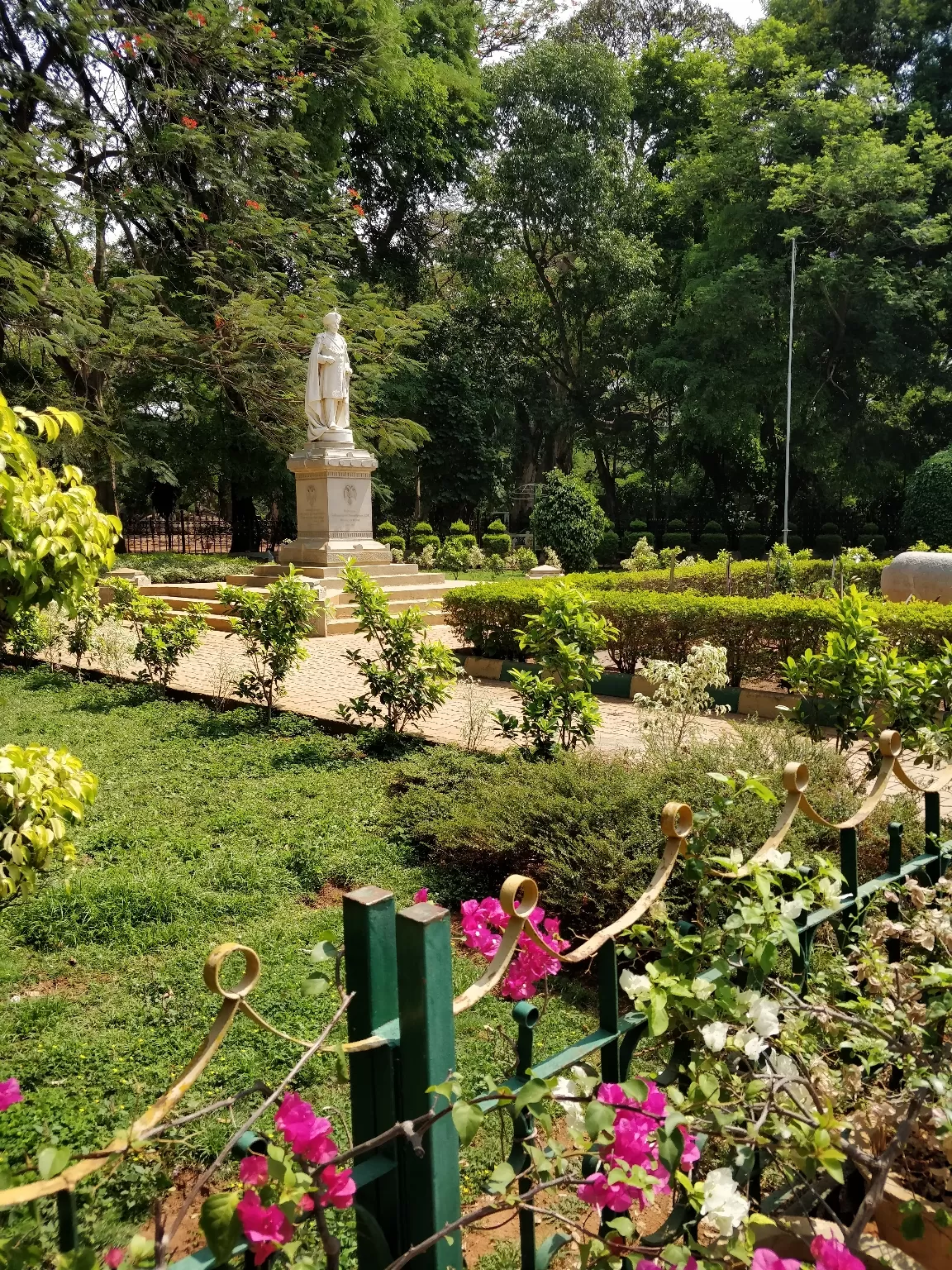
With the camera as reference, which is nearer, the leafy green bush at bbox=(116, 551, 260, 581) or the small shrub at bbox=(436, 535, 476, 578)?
the leafy green bush at bbox=(116, 551, 260, 581)

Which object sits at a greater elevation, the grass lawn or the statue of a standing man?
the statue of a standing man

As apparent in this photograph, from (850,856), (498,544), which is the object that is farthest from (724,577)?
(850,856)

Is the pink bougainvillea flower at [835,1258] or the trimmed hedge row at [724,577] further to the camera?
the trimmed hedge row at [724,577]

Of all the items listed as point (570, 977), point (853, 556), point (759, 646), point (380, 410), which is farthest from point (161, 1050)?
point (380, 410)

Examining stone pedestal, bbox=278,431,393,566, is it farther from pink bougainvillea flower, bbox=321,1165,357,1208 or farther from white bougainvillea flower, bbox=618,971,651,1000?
pink bougainvillea flower, bbox=321,1165,357,1208

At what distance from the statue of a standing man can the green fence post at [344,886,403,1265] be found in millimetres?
14945

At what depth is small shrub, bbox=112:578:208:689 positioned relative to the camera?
28.7 feet

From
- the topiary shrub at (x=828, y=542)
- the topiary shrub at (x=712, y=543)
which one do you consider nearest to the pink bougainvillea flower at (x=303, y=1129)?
the topiary shrub at (x=828, y=542)

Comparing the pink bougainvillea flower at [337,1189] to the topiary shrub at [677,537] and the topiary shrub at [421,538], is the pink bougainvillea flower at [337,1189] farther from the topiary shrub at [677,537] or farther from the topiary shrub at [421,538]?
the topiary shrub at [677,537]

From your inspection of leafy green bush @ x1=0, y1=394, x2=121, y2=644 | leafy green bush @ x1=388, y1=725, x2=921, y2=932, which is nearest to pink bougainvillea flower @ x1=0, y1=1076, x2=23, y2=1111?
leafy green bush @ x1=0, y1=394, x2=121, y2=644

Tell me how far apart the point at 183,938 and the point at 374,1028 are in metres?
2.74

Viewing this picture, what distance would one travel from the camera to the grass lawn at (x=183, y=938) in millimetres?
2668

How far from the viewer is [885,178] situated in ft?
72.4

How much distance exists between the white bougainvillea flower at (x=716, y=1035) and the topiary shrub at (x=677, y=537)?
85.8 feet
